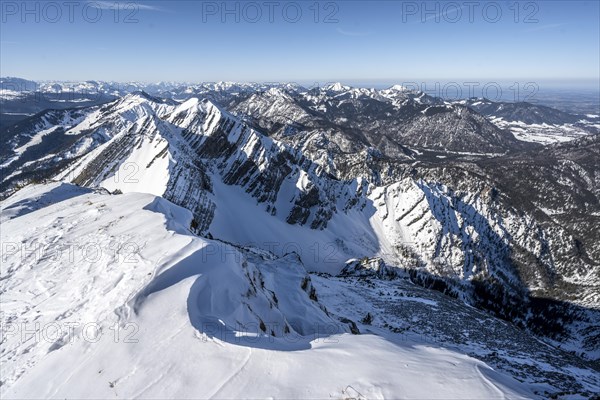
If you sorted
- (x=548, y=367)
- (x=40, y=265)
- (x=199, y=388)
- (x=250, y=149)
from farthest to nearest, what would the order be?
(x=250, y=149)
(x=548, y=367)
(x=40, y=265)
(x=199, y=388)

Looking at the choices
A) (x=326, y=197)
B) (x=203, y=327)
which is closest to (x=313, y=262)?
(x=326, y=197)

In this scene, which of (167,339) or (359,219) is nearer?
(167,339)

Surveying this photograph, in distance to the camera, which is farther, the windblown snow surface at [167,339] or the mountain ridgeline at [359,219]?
the mountain ridgeline at [359,219]

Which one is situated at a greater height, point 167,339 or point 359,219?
point 167,339

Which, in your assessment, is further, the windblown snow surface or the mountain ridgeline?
the mountain ridgeline

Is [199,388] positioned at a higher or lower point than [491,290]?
higher

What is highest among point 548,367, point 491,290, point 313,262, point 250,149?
point 250,149

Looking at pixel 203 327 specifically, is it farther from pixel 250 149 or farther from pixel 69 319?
pixel 250 149

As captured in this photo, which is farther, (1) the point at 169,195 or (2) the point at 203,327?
(1) the point at 169,195
